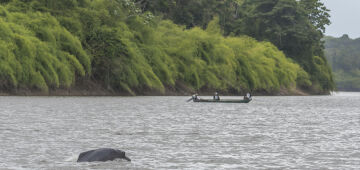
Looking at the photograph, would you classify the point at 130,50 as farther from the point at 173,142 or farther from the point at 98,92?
the point at 173,142

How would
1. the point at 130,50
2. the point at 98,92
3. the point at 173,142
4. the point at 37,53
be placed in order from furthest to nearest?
1. the point at 130,50
2. the point at 98,92
3. the point at 37,53
4. the point at 173,142

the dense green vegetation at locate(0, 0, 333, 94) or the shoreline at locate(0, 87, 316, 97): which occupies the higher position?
the dense green vegetation at locate(0, 0, 333, 94)

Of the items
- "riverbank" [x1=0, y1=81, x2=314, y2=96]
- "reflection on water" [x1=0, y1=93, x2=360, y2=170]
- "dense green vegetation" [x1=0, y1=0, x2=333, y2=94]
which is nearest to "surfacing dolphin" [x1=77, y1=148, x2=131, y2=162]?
"reflection on water" [x1=0, y1=93, x2=360, y2=170]

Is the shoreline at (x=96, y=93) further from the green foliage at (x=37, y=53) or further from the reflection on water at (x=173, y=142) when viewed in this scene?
the reflection on water at (x=173, y=142)

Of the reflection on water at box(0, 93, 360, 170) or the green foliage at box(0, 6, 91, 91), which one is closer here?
the reflection on water at box(0, 93, 360, 170)

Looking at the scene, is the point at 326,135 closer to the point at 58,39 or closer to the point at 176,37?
the point at 58,39

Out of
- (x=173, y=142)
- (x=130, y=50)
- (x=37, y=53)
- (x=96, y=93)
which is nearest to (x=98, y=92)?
(x=96, y=93)

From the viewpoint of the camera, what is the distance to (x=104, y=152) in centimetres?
1827

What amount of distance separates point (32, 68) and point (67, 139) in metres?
31.5

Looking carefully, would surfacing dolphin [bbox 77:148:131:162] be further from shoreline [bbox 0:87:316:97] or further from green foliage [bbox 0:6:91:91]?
shoreline [bbox 0:87:316:97]

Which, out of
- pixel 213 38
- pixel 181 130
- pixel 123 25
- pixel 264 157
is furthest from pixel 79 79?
pixel 264 157

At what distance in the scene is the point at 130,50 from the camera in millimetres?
66562

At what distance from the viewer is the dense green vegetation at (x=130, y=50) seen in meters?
55.7

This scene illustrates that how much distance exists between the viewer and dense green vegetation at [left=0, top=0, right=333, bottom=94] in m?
55.7
